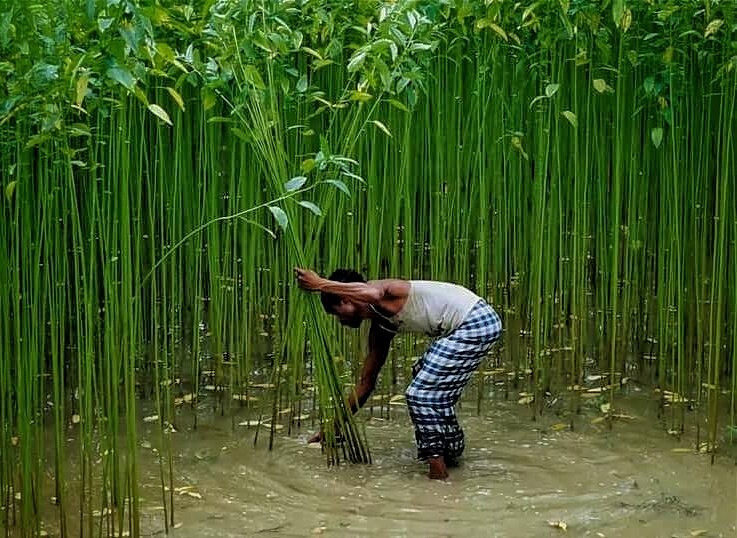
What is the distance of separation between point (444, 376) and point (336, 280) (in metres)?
0.50

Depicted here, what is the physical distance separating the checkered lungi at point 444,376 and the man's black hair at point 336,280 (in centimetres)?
38

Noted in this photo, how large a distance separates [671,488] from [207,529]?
60.7 inches

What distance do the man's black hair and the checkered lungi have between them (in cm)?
38

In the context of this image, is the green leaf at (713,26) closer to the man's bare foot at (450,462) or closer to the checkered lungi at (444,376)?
the checkered lungi at (444,376)

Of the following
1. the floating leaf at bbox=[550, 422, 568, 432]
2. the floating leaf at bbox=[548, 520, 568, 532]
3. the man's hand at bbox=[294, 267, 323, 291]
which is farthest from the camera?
the floating leaf at bbox=[550, 422, 568, 432]

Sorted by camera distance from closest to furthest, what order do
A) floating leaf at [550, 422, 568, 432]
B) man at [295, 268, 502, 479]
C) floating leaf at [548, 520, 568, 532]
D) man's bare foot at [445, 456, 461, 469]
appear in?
floating leaf at [548, 520, 568, 532] → man at [295, 268, 502, 479] → man's bare foot at [445, 456, 461, 469] → floating leaf at [550, 422, 568, 432]

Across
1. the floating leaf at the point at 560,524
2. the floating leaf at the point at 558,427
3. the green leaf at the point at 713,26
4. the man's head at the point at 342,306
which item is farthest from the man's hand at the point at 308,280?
the green leaf at the point at 713,26

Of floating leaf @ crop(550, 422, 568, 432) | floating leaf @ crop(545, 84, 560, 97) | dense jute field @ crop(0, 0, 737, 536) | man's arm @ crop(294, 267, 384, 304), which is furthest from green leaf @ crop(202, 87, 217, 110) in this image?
floating leaf @ crop(550, 422, 568, 432)

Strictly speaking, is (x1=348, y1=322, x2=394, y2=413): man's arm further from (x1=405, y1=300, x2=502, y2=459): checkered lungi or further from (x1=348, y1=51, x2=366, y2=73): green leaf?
(x1=348, y1=51, x2=366, y2=73): green leaf

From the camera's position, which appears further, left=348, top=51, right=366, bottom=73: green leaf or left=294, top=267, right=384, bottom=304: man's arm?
left=294, top=267, right=384, bottom=304: man's arm

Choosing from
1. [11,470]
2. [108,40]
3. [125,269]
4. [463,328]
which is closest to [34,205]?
[125,269]

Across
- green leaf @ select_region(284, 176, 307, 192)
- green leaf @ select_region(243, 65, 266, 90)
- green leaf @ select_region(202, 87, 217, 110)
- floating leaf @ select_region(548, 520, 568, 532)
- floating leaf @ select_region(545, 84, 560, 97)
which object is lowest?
floating leaf @ select_region(548, 520, 568, 532)

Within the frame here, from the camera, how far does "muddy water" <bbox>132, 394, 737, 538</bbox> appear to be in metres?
3.72

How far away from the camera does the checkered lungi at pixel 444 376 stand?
4.08 m
